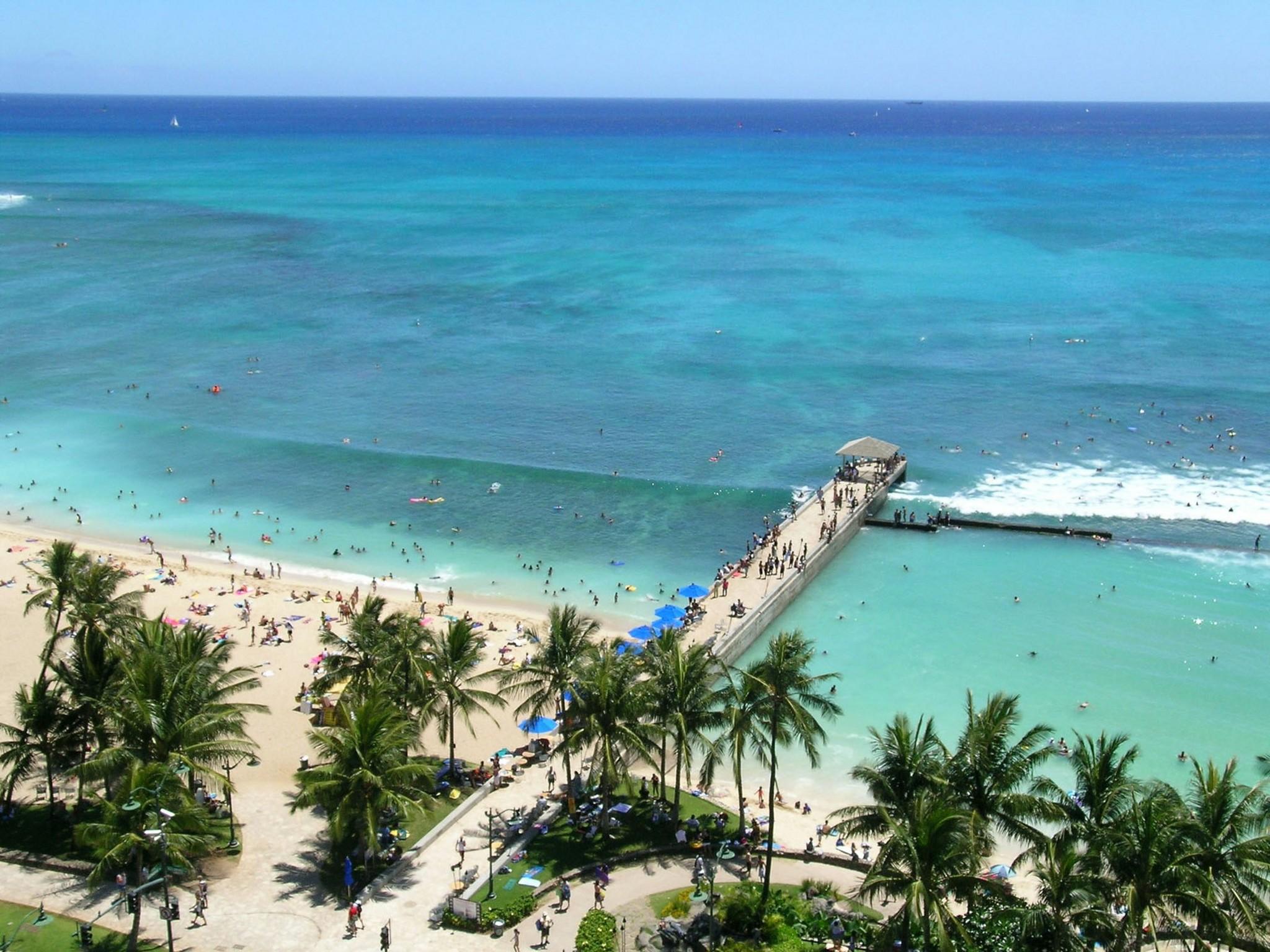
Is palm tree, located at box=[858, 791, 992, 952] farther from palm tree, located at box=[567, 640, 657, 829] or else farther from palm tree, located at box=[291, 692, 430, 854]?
palm tree, located at box=[291, 692, 430, 854]

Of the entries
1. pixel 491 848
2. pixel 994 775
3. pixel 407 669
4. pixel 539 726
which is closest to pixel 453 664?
pixel 407 669

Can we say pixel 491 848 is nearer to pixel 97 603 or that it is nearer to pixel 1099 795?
pixel 97 603

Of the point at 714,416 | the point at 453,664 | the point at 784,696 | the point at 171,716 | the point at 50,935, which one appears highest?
the point at 784,696

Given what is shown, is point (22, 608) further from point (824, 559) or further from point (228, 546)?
point (824, 559)

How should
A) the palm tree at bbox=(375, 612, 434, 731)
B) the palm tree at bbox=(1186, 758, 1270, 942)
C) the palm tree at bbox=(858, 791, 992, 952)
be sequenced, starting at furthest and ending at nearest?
the palm tree at bbox=(375, 612, 434, 731) < the palm tree at bbox=(858, 791, 992, 952) < the palm tree at bbox=(1186, 758, 1270, 942)

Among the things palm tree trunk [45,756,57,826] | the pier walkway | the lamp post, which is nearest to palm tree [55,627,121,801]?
palm tree trunk [45,756,57,826]

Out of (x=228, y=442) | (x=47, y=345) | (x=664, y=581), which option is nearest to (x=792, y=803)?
(x=664, y=581)
